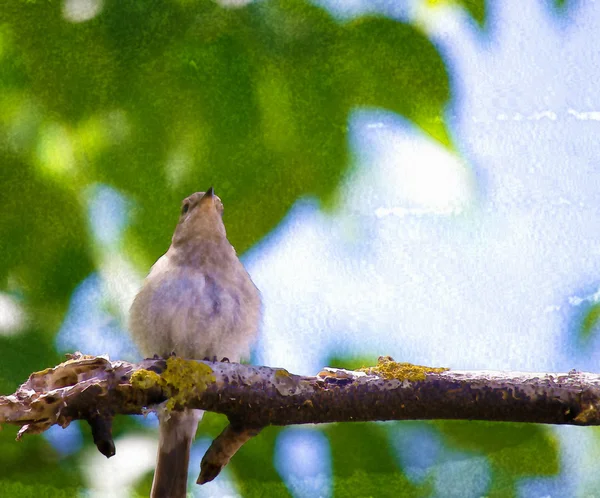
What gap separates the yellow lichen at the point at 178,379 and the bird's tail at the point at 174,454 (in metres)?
0.84

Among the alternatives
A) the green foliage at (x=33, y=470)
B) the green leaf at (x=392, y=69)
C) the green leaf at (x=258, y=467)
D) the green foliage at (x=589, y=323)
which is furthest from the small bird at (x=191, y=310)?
the green foliage at (x=589, y=323)

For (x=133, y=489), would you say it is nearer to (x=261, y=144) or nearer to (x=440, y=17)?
(x=261, y=144)

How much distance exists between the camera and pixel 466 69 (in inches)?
136

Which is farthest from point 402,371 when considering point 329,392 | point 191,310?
point 191,310

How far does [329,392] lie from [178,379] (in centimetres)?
32

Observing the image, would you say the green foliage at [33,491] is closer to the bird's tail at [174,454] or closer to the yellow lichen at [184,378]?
the bird's tail at [174,454]

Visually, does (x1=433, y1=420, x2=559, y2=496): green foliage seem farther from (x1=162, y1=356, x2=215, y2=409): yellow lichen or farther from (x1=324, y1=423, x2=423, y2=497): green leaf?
(x1=162, y1=356, x2=215, y2=409): yellow lichen

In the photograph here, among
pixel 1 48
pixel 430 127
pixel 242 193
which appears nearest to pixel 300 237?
pixel 242 193

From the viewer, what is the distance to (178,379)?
1949mm

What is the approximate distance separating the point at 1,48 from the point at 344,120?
1362 mm

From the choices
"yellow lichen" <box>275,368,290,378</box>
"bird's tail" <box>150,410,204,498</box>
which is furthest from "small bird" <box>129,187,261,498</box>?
"yellow lichen" <box>275,368,290,378</box>

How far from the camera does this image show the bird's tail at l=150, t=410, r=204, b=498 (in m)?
2.81

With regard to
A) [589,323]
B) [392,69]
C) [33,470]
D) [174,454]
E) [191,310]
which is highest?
[392,69]

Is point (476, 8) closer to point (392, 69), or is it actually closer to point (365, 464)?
point (392, 69)
